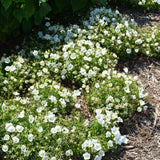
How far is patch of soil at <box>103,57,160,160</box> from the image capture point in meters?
3.43

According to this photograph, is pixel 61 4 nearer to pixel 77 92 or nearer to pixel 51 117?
pixel 77 92

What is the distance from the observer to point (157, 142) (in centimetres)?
357

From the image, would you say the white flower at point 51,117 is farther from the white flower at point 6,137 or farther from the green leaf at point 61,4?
the green leaf at point 61,4

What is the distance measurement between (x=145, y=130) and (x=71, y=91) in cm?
120

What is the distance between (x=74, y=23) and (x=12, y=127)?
2.60 metres

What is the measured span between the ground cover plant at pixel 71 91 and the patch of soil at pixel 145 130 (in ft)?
0.47

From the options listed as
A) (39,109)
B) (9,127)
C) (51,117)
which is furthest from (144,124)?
(9,127)

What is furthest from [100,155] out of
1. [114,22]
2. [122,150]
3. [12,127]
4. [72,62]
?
[114,22]

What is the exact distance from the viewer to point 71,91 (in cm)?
398

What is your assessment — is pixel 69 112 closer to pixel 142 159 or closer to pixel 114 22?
pixel 142 159

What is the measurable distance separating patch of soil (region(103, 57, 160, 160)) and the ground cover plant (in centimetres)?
14

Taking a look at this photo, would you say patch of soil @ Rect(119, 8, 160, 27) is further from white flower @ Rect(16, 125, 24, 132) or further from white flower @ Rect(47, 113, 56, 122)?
white flower @ Rect(16, 125, 24, 132)

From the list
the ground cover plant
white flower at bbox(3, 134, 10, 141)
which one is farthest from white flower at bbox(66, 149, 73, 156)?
white flower at bbox(3, 134, 10, 141)

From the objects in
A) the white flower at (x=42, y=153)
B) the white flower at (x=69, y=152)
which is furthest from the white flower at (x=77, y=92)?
the white flower at (x=42, y=153)
